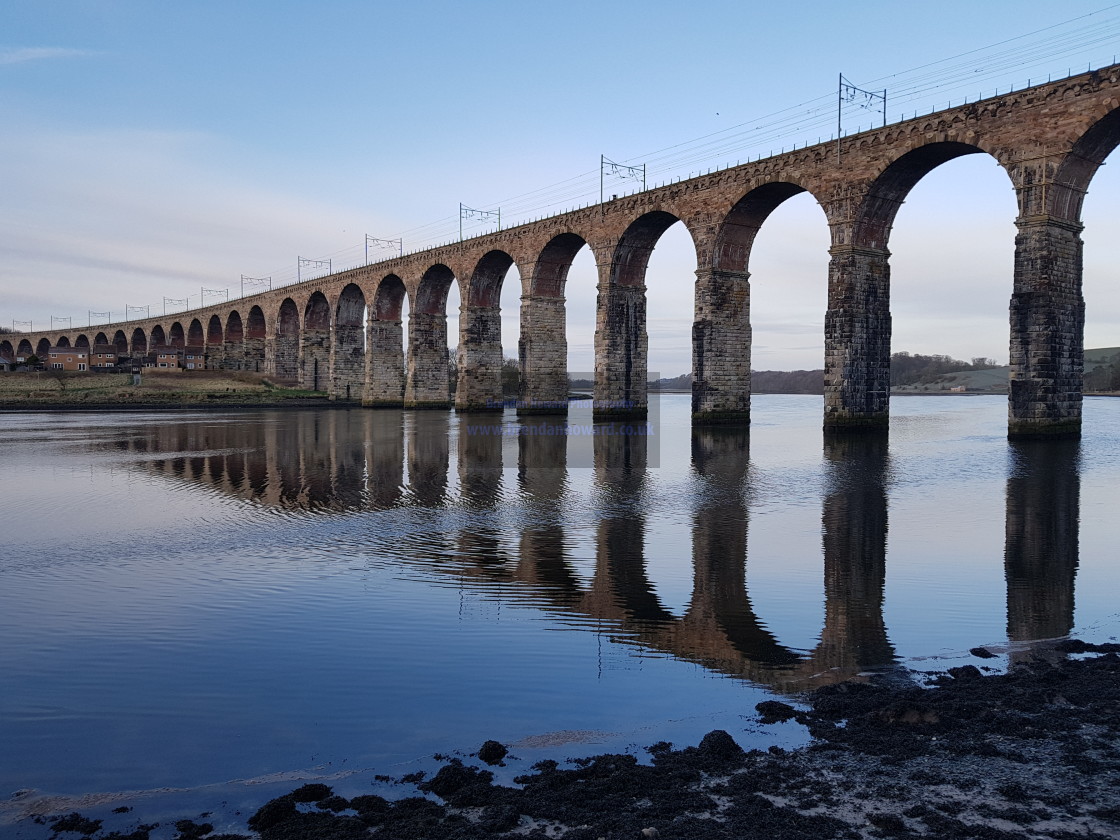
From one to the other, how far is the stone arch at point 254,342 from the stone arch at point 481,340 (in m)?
42.6

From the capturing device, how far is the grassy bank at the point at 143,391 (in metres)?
58.8

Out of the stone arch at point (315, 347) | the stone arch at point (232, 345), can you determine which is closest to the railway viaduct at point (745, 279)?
the stone arch at point (315, 347)

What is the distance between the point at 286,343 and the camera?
80062mm

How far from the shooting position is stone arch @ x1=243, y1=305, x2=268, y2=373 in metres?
86.9

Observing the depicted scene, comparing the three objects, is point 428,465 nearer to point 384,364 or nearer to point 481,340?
point 481,340

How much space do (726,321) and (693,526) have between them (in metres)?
26.7

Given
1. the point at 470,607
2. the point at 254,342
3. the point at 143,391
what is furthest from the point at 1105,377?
the point at 470,607

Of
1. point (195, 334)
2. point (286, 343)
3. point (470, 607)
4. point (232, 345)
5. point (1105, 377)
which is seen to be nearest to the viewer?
point (470, 607)

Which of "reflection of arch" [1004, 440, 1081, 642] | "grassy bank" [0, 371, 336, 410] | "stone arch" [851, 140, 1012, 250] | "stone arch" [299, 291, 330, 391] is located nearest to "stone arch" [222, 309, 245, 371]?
"grassy bank" [0, 371, 336, 410]

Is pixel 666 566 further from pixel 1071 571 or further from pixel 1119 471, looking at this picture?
pixel 1119 471

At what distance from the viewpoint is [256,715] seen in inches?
186

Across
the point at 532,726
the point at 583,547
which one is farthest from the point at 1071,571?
the point at 532,726

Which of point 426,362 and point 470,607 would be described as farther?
point 426,362

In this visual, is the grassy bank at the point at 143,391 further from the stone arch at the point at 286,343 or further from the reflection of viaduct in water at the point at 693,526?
the reflection of viaduct in water at the point at 693,526
